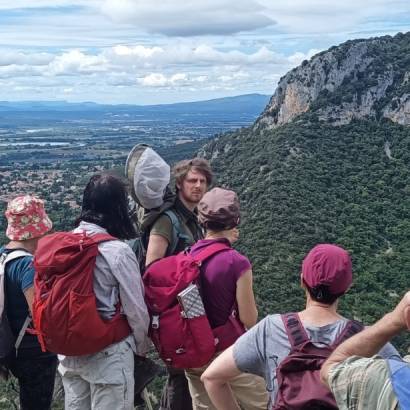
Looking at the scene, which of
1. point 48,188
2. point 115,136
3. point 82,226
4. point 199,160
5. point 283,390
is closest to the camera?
point 283,390

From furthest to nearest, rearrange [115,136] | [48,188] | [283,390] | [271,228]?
1. [115,136]
2. [48,188]
3. [271,228]
4. [283,390]

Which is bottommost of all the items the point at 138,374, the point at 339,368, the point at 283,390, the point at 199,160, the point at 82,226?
the point at 138,374

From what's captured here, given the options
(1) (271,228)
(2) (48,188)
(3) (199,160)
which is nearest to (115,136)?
(2) (48,188)

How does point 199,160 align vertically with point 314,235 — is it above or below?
above

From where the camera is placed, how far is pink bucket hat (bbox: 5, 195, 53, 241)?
3.77 metres

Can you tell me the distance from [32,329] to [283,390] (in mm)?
1946

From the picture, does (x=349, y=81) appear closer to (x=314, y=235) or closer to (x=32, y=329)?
(x=314, y=235)

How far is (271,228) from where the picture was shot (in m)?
29.7

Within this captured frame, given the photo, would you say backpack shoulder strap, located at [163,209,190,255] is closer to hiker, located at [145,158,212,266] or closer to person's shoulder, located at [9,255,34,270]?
hiker, located at [145,158,212,266]

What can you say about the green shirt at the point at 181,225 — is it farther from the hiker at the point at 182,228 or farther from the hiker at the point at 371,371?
the hiker at the point at 371,371

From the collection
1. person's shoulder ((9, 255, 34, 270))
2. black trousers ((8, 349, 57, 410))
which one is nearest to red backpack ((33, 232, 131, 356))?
person's shoulder ((9, 255, 34, 270))

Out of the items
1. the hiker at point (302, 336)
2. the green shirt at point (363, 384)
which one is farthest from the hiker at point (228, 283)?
the green shirt at point (363, 384)

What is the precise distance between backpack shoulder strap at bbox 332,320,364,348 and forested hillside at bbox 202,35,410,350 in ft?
63.0

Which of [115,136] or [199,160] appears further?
[115,136]
